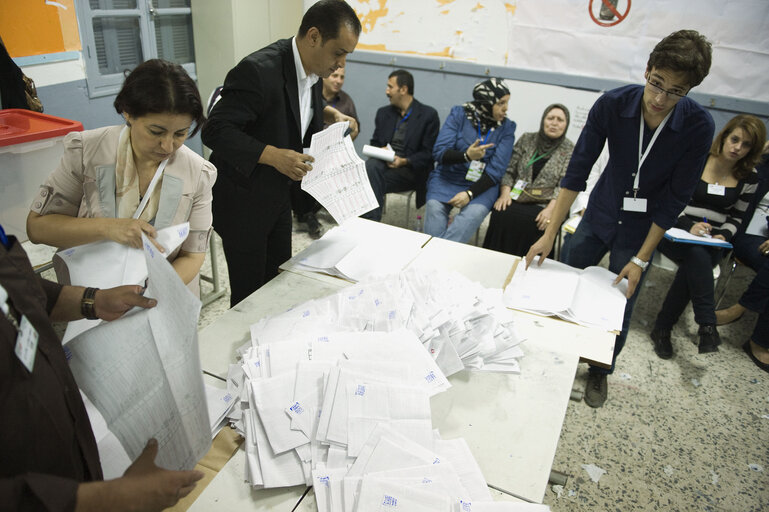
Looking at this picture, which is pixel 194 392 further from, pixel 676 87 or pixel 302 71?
pixel 676 87

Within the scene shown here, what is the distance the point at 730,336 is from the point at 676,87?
2.22 meters

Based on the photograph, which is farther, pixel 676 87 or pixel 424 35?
pixel 424 35

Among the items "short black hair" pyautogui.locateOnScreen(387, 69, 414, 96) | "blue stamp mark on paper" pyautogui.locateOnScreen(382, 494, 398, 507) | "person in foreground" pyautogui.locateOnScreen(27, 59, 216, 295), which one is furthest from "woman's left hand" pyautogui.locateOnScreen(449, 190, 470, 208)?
"blue stamp mark on paper" pyautogui.locateOnScreen(382, 494, 398, 507)

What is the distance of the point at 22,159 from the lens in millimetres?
2049

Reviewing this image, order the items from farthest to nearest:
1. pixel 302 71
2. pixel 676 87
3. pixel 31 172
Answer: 1. pixel 31 172
2. pixel 302 71
3. pixel 676 87

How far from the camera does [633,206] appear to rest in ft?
6.32

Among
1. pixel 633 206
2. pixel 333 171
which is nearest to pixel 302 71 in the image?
pixel 333 171

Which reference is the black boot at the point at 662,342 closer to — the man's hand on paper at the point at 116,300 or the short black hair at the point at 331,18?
the short black hair at the point at 331,18

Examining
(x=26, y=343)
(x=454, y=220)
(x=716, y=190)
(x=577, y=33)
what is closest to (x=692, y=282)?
(x=716, y=190)

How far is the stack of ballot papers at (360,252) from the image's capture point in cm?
185

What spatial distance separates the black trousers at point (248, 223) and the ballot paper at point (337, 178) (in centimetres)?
17

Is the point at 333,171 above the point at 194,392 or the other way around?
above

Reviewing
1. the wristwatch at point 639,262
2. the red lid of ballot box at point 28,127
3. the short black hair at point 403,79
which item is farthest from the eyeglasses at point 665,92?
the red lid of ballot box at point 28,127

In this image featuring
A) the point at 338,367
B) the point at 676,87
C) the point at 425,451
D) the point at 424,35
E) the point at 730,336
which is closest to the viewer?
the point at 425,451
